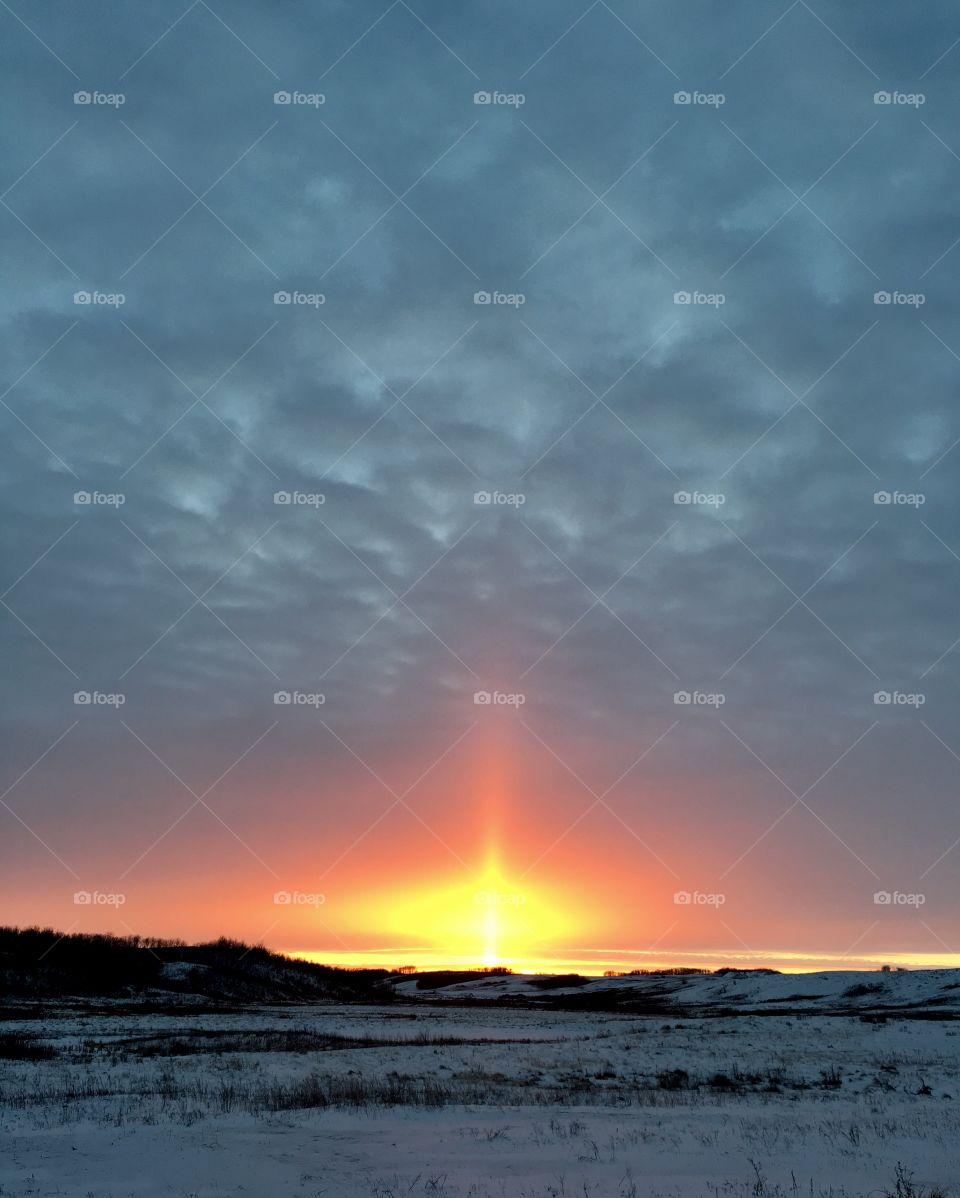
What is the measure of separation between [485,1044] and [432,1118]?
1977cm

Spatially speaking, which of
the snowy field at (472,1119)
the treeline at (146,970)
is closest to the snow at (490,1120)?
the snowy field at (472,1119)

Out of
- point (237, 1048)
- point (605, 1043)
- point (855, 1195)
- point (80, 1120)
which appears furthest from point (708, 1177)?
point (605, 1043)

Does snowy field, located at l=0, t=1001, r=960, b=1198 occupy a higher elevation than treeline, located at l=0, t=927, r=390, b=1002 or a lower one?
higher

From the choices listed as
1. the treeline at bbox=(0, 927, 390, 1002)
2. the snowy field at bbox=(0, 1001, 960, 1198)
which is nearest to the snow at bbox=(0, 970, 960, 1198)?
the snowy field at bbox=(0, 1001, 960, 1198)

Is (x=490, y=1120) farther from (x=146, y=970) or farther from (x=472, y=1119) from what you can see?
(x=146, y=970)

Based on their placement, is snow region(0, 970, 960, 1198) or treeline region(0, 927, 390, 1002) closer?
snow region(0, 970, 960, 1198)

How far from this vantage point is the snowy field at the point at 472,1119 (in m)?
12.9

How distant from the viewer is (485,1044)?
3691 cm

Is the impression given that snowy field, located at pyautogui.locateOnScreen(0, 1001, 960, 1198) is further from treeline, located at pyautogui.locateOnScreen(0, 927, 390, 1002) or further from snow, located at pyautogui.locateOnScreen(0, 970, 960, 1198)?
treeline, located at pyautogui.locateOnScreen(0, 927, 390, 1002)

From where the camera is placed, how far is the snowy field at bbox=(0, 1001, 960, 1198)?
12.9 meters

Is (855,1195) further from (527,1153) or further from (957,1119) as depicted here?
(957,1119)

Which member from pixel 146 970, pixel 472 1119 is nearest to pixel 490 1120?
pixel 472 1119

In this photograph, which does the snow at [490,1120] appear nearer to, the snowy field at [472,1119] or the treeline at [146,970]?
the snowy field at [472,1119]

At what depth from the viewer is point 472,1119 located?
60.8 ft
